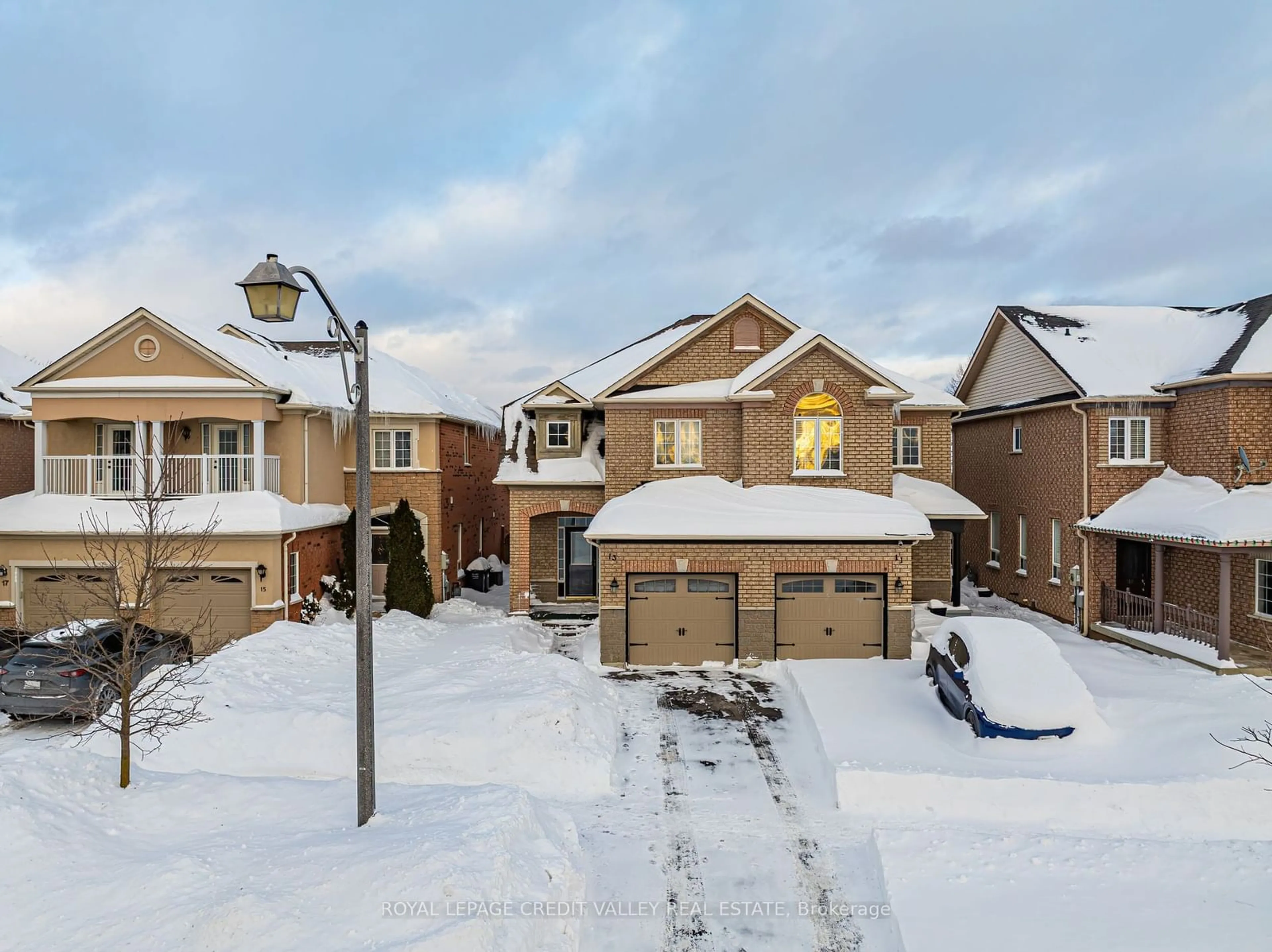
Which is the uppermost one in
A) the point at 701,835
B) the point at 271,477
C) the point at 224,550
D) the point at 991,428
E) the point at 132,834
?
the point at 991,428

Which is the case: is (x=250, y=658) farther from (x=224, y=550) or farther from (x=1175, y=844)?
(x=1175, y=844)

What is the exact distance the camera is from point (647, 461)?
1848 centimetres

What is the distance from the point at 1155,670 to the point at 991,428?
11.1 metres

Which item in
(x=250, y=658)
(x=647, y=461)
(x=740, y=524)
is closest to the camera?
(x=250, y=658)

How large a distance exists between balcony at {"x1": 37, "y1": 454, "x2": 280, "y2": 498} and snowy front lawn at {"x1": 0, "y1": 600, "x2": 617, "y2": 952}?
624 cm

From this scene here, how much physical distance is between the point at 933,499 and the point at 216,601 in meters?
19.3

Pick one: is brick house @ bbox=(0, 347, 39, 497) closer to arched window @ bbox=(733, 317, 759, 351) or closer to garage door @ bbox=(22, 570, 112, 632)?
garage door @ bbox=(22, 570, 112, 632)

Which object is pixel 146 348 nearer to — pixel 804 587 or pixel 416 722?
pixel 416 722

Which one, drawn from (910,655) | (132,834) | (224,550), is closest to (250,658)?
(224,550)

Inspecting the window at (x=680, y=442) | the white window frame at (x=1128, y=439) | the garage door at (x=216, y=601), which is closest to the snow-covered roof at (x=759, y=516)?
the window at (x=680, y=442)

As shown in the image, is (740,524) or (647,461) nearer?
(740,524)

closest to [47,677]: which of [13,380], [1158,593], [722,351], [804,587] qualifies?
[804,587]

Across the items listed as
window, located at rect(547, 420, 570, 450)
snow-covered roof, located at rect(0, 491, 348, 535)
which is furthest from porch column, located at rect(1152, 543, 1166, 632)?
snow-covered roof, located at rect(0, 491, 348, 535)

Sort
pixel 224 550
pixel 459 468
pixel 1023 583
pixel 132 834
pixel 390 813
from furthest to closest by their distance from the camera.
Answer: pixel 459 468, pixel 1023 583, pixel 224 550, pixel 390 813, pixel 132 834
